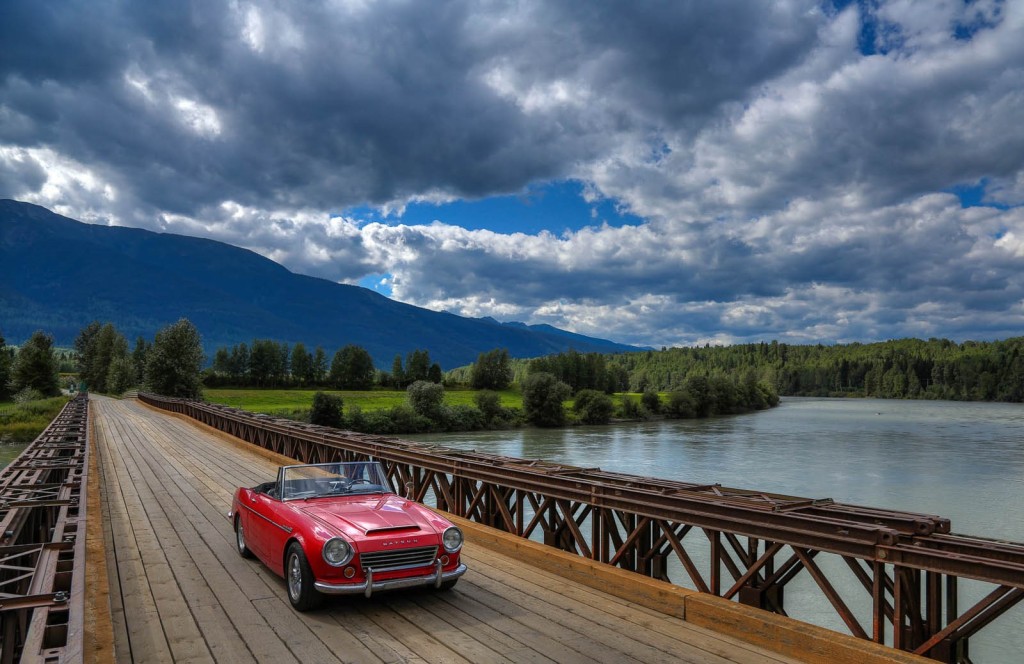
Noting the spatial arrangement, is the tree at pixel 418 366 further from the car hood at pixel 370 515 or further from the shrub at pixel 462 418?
the car hood at pixel 370 515

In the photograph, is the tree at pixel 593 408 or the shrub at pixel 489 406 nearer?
the shrub at pixel 489 406

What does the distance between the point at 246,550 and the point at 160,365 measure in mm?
59403

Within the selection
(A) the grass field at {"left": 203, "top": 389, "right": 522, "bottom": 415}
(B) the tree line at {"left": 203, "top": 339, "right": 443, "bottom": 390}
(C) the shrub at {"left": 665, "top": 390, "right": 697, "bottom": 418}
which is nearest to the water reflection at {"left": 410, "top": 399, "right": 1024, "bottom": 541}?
(C) the shrub at {"left": 665, "top": 390, "right": 697, "bottom": 418}

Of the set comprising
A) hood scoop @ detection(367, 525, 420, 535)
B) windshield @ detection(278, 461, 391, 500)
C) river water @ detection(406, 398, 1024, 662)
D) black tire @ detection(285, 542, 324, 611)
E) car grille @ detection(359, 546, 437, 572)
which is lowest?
river water @ detection(406, 398, 1024, 662)

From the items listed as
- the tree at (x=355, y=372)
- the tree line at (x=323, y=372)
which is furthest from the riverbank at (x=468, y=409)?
the tree at (x=355, y=372)

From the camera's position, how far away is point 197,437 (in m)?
25.8

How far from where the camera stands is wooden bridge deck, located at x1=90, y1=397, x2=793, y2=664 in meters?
5.29

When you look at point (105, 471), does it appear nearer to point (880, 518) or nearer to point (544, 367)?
point (880, 518)

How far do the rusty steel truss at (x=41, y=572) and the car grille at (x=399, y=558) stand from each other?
219 centimetres

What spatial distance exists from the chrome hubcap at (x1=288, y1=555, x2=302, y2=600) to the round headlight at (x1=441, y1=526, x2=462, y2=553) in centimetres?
132

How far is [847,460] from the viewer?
134 ft

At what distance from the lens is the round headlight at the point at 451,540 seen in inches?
255

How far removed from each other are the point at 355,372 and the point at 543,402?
62246 mm

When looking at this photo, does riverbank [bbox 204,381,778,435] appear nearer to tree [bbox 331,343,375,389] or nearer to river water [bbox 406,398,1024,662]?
river water [bbox 406,398,1024,662]
